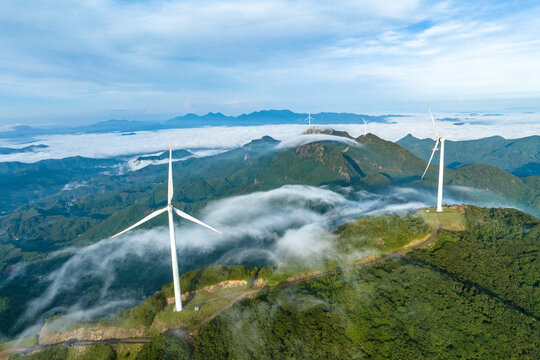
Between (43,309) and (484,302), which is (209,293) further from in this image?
(43,309)

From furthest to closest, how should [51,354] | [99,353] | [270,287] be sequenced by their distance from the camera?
[270,287], [51,354], [99,353]

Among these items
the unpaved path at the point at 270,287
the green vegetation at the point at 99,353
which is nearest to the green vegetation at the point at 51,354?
the unpaved path at the point at 270,287

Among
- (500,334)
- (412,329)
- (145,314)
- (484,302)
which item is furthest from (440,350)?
(145,314)

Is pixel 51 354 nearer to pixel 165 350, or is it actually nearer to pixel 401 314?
pixel 165 350

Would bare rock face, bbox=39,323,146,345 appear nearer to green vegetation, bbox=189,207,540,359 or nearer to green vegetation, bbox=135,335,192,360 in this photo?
green vegetation, bbox=135,335,192,360

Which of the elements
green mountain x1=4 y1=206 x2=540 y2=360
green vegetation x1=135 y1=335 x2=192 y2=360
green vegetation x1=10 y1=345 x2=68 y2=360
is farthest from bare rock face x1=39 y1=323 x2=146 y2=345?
green vegetation x1=135 y1=335 x2=192 y2=360

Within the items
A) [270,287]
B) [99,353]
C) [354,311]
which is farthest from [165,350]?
[354,311]

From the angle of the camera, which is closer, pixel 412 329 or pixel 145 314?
pixel 412 329
